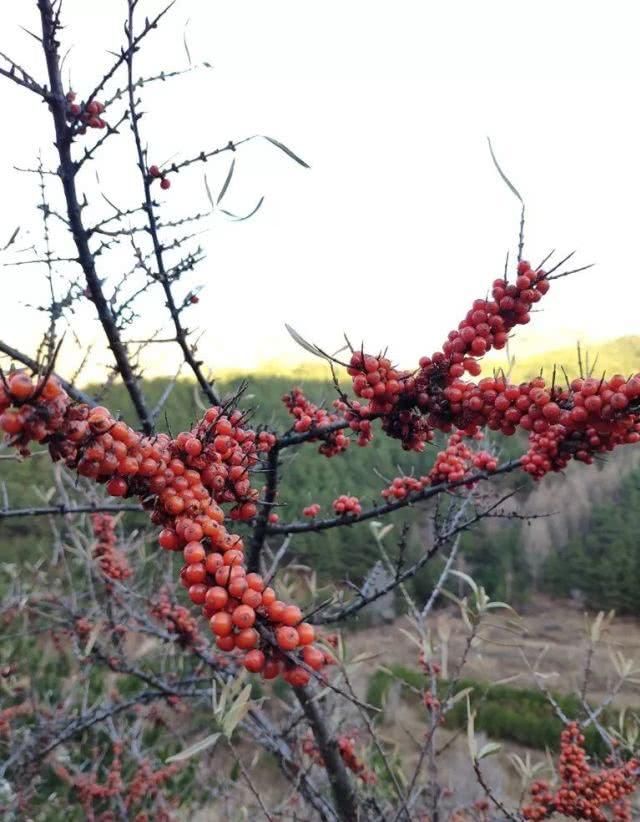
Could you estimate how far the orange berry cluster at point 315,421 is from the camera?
155 centimetres

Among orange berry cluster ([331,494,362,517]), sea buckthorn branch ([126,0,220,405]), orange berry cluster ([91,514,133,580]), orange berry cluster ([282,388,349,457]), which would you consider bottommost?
orange berry cluster ([91,514,133,580])

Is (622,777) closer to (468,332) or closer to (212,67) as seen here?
(468,332)

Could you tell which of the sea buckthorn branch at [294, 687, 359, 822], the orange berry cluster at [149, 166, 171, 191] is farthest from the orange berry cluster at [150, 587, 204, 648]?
the orange berry cluster at [149, 166, 171, 191]

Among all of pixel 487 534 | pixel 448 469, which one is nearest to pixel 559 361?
pixel 448 469

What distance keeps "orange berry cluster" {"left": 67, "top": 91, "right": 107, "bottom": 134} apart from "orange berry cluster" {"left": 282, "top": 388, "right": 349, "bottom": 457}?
2.79 feet

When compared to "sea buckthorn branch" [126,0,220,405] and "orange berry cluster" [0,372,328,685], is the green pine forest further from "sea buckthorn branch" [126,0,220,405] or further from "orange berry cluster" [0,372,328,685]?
"orange berry cluster" [0,372,328,685]

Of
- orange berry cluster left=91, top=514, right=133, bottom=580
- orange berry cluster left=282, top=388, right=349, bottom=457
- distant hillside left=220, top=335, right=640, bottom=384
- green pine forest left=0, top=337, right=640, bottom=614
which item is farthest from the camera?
green pine forest left=0, top=337, right=640, bottom=614

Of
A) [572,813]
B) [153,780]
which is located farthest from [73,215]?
[153,780]

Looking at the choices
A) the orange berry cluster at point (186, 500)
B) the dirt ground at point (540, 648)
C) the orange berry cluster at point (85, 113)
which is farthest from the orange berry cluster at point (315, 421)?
the dirt ground at point (540, 648)

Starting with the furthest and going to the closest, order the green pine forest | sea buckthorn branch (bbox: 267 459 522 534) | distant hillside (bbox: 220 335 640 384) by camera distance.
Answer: the green pine forest < distant hillside (bbox: 220 335 640 384) < sea buckthorn branch (bbox: 267 459 522 534)

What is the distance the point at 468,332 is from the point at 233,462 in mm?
430

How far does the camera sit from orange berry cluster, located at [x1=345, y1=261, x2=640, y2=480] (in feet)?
2.78

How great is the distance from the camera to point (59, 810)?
3930 millimetres

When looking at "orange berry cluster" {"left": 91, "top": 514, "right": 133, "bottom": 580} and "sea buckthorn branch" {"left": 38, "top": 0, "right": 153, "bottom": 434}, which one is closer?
"sea buckthorn branch" {"left": 38, "top": 0, "right": 153, "bottom": 434}
